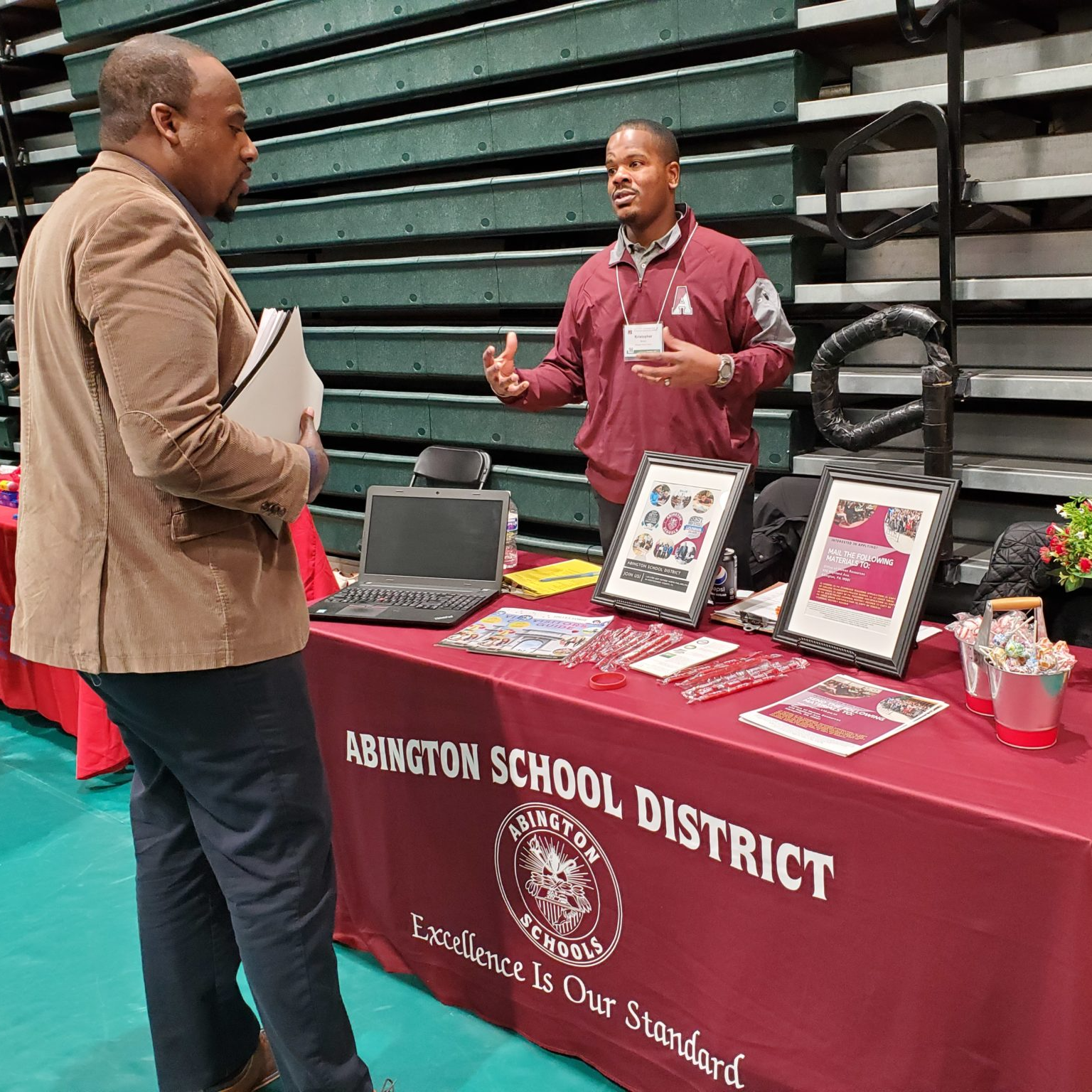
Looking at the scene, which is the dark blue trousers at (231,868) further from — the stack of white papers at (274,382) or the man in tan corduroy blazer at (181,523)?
the stack of white papers at (274,382)

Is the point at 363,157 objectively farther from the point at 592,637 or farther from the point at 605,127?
the point at 592,637

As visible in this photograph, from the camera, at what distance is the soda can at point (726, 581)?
1955 mm

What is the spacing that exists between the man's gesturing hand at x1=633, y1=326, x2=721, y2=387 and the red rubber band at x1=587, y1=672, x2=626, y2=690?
74cm

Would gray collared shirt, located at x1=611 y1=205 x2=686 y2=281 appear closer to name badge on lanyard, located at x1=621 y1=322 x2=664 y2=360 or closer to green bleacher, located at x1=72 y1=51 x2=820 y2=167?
name badge on lanyard, located at x1=621 y1=322 x2=664 y2=360

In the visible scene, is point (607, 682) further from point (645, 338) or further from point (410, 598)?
point (645, 338)

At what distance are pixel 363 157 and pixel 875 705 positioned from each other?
141 inches

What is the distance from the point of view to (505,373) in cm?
233

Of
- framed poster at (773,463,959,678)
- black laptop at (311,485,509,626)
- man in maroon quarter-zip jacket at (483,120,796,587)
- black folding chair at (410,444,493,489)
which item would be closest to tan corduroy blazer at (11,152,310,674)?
black laptop at (311,485,509,626)

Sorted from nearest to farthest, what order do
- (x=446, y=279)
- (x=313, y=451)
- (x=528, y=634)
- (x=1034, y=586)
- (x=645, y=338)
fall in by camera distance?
1. (x=313, y=451)
2. (x=528, y=634)
3. (x=1034, y=586)
4. (x=645, y=338)
5. (x=446, y=279)

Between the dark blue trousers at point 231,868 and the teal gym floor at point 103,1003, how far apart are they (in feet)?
1.00

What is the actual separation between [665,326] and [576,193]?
1.48 metres

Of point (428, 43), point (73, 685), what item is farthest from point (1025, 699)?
point (428, 43)

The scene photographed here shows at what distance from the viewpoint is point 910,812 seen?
1.25 metres

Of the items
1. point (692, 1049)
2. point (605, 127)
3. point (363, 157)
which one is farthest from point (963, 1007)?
point (363, 157)
